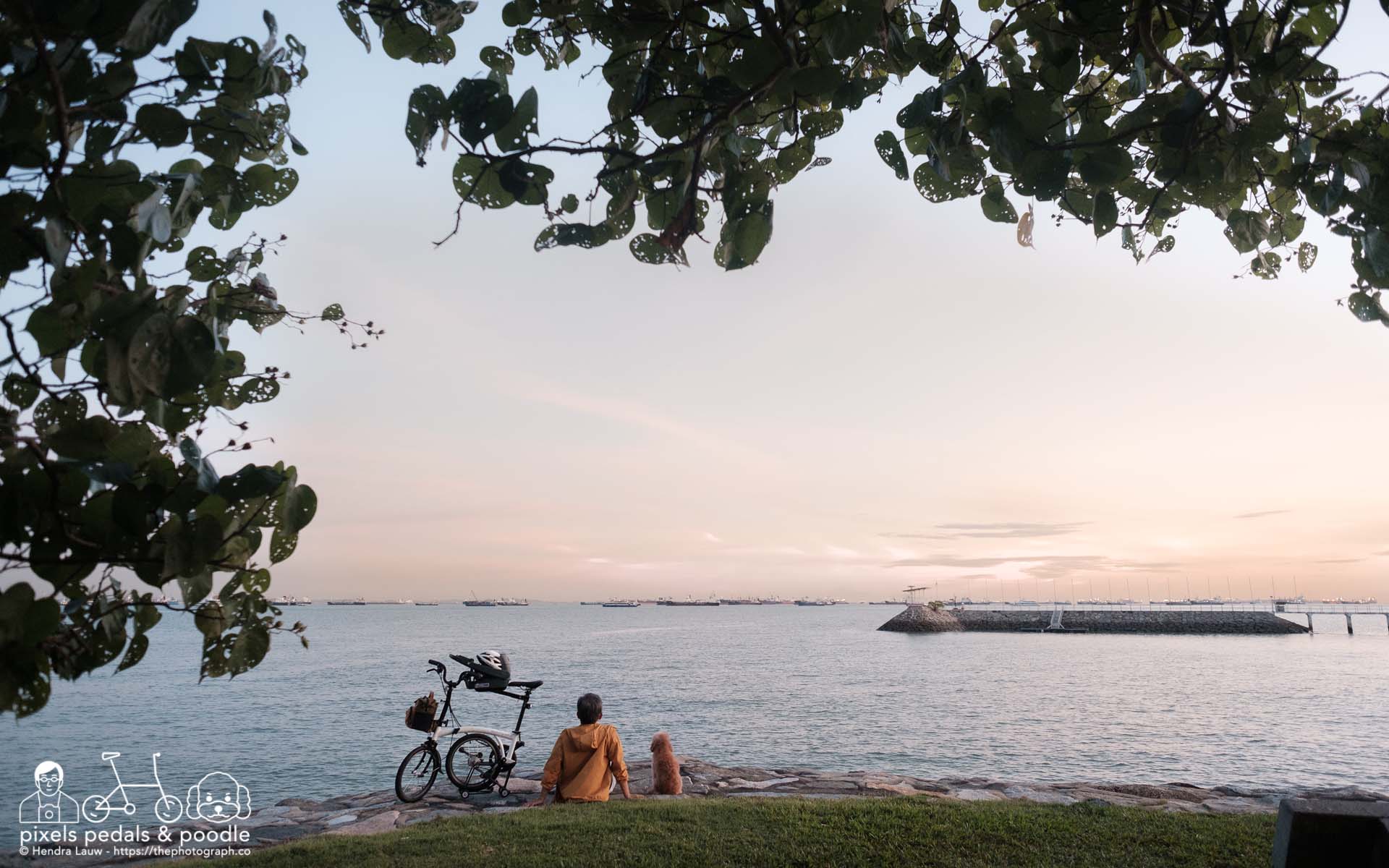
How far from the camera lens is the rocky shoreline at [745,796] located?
8.58m

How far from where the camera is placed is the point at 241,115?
1.84 m

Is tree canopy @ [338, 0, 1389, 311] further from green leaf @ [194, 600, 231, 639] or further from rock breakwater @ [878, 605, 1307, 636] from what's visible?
rock breakwater @ [878, 605, 1307, 636]

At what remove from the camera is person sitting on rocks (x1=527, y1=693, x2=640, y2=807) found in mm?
7891

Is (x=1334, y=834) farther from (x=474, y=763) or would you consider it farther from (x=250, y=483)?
(x=474, y=763)

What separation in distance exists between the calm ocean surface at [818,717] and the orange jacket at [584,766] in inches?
256

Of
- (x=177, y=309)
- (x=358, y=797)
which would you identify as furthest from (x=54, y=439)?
Result: (x=358, y=797)

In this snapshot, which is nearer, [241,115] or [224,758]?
[241,115]

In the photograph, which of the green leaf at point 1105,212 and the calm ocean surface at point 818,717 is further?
the calm ocean surface at point 818,717

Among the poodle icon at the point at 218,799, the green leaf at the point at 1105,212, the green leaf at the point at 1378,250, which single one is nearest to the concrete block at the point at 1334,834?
the green leaf at the point at 1378,250

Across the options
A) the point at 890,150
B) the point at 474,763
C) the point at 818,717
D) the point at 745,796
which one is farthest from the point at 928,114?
the point at 818,717

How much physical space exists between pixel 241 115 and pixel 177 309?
801mm

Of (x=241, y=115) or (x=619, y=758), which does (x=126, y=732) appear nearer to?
(x=619, y=758)

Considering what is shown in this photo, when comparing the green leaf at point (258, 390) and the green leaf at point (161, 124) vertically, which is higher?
the green leaf at point (161, 124)

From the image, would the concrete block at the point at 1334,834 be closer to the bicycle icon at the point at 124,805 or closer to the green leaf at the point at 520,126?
the green leaf at the point at 520,126
